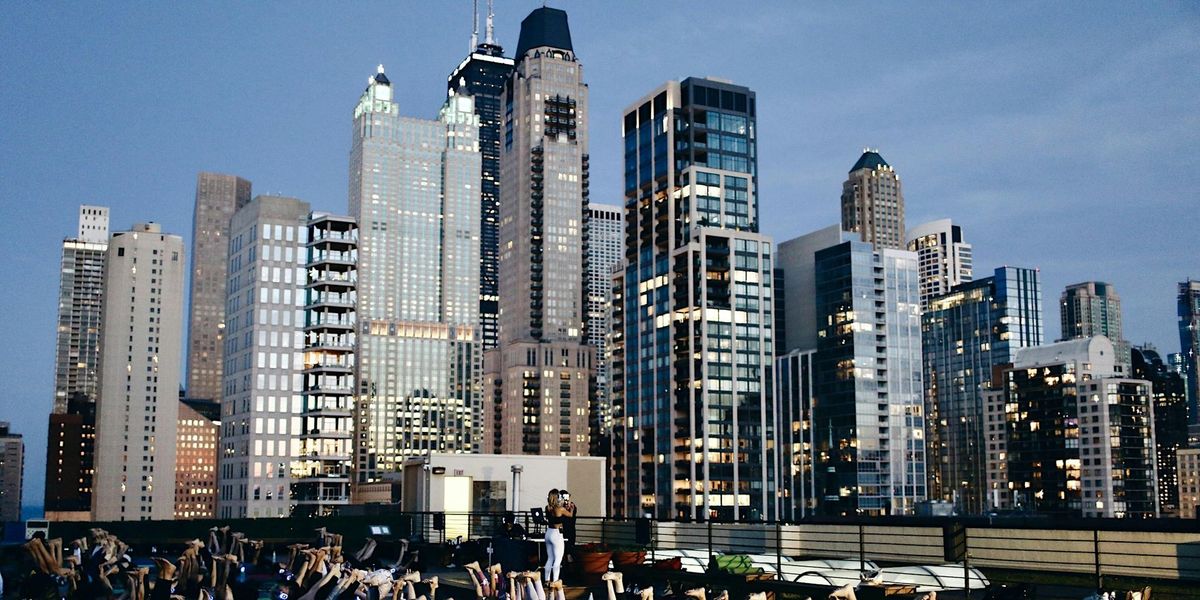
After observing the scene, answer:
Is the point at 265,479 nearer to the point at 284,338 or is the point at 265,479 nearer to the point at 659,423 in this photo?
the point at 284,338

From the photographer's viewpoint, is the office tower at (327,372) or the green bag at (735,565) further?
the office tower at (327,372)

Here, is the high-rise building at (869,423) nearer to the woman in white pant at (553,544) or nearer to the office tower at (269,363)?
the office tower at (269,363)

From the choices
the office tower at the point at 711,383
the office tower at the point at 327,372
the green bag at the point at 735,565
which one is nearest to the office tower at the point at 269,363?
the office tower at the point at 327,372

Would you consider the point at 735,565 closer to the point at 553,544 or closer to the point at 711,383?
the point at 553,544

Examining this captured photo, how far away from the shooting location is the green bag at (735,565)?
27141mm

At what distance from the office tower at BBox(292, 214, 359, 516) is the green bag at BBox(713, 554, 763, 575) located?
103697 mm

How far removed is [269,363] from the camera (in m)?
133

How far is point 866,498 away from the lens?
192m

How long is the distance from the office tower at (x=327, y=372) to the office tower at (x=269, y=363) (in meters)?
2.38

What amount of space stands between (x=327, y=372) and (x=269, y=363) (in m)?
8.69

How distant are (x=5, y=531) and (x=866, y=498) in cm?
15629

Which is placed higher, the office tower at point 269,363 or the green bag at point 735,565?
the office tower at point 269,363

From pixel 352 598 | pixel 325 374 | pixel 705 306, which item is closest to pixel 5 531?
pixel 352 598

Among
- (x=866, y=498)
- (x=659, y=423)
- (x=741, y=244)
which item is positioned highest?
(x=741, y=244)
